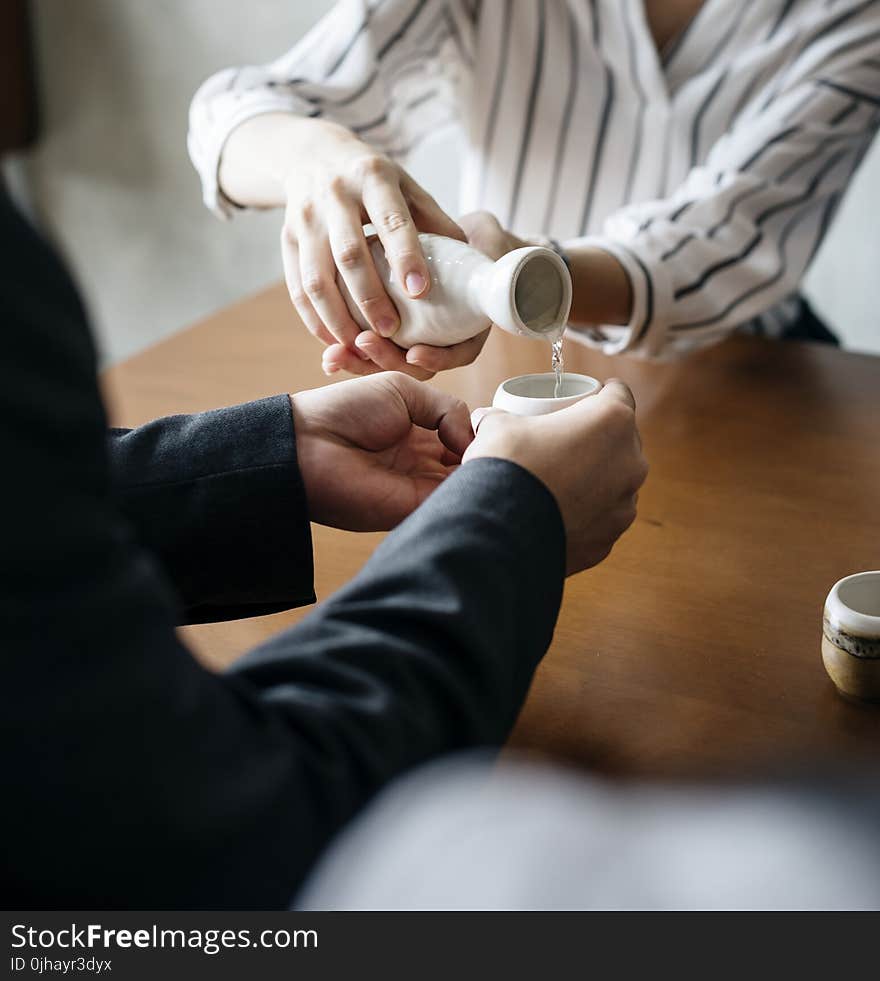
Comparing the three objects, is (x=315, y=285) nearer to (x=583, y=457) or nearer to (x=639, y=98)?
(x=583, y=457)

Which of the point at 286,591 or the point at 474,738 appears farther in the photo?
the point at 286,591

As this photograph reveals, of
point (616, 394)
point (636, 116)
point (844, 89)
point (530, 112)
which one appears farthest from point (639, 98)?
point (616, 394)

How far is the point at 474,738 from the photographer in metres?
0.53

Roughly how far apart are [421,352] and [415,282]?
0.08 metres

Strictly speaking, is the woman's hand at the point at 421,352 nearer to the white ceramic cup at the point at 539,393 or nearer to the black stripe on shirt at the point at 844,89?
the white ceramic cup at the point at 539,393

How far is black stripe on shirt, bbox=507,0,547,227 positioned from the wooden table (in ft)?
1.15

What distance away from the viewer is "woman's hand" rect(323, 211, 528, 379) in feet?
3.27

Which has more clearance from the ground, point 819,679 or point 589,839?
point 589,839

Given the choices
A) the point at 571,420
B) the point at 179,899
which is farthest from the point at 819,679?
the point at 179,899

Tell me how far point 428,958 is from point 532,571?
204mm

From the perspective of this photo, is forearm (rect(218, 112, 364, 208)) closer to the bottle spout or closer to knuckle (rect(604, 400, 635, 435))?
the bottle spout

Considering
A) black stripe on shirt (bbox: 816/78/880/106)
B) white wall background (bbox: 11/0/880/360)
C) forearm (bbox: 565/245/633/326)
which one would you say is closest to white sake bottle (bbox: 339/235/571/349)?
forearm (bbox: 565/245/633/326)

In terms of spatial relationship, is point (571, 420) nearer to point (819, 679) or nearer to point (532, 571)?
Result: point (532, 571)

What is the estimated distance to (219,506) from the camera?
0.79 meters
